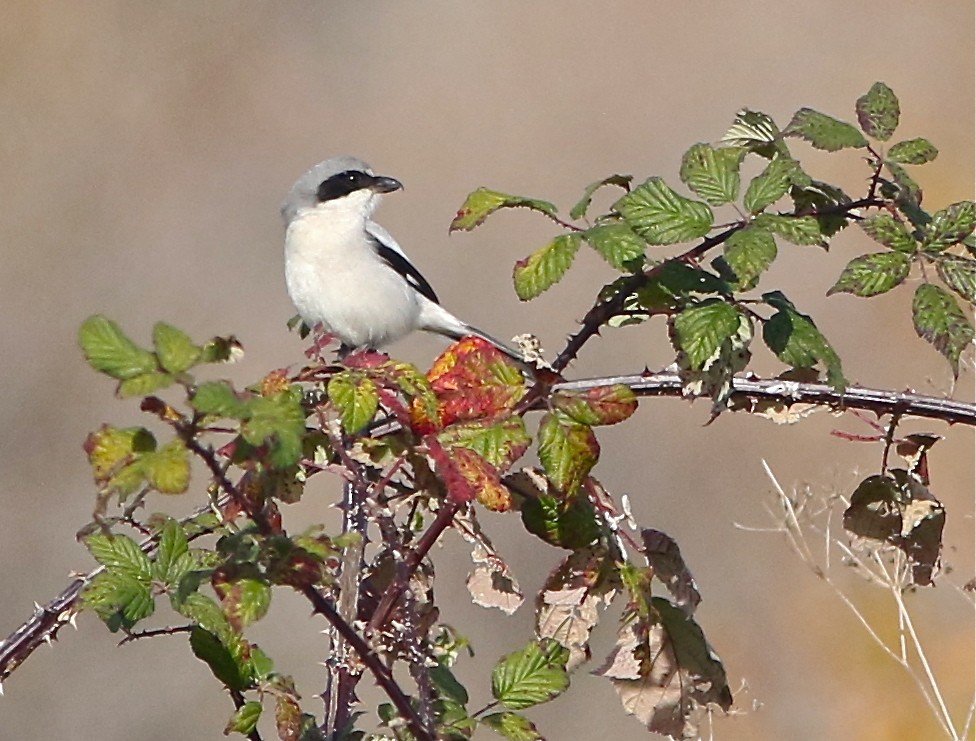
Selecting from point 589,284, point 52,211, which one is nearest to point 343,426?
point 589,284

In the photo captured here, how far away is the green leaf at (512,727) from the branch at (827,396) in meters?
0.37

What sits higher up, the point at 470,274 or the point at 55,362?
the point at 55,362

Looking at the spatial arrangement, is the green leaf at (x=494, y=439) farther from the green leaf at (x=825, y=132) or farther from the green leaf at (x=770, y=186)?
the green leaf at (x=825, y=132)

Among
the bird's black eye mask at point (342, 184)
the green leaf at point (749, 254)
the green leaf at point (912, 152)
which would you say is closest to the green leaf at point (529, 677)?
the green leaf at point (749, 254)

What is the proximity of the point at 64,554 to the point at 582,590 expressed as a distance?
19.0 ft

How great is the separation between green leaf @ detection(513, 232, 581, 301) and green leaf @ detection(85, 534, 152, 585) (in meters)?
0.50

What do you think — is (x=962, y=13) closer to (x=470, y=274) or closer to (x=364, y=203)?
(x=470, y=274)

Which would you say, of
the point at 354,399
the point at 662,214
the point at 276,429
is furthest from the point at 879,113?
the point at 276,429

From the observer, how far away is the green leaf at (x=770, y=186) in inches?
57.3

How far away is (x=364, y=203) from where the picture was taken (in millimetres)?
4707

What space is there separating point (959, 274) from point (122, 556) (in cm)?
93

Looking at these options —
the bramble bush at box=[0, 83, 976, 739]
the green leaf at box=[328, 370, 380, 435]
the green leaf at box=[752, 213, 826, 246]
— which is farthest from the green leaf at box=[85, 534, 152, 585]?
the green leaf at box=[752, 213, 826, 246]

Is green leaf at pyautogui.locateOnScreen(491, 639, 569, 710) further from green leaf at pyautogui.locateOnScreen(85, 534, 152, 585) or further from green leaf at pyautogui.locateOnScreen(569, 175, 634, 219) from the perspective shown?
green leaf at pyautogui.locateOnScreen(569, 175, 634, 219)

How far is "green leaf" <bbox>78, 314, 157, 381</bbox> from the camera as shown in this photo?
109 centimetres
